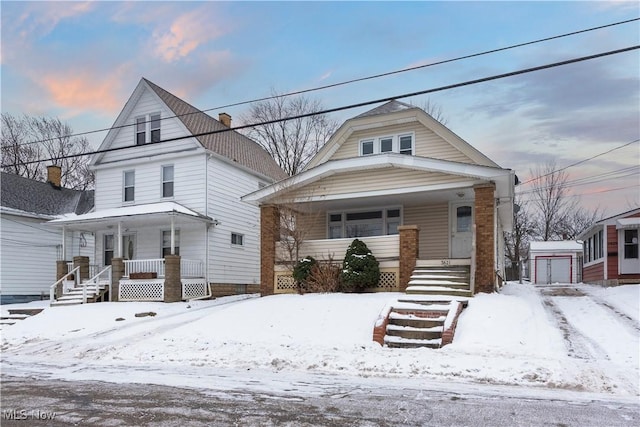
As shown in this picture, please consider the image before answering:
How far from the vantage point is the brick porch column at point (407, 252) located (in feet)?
48.2

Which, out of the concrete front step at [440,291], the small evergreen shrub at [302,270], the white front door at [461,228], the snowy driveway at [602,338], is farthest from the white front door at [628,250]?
the small evergreen shrub at [302,270]

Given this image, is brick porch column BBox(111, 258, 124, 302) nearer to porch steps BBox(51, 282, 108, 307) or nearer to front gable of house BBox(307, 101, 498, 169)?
porch steps BBox(51, 282, 108, 307)

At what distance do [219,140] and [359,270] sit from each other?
35.9 ft

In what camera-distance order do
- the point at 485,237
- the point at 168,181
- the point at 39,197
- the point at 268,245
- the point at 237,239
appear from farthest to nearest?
the point at 39,197 < the point at 237,239 < the point at 168,181 < the point at 268,245 < the point at 485,237

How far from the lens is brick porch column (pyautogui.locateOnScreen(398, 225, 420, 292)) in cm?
1469

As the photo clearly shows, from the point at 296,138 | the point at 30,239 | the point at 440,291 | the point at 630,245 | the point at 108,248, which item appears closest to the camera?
the point at 440,291

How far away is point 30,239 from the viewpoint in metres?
24.2

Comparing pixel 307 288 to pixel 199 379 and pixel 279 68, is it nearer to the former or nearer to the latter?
pixel 279 68

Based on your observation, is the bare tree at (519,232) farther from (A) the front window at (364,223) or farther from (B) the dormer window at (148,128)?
(B) the dormer window at (148,128)

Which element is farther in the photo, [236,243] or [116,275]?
[236,243]

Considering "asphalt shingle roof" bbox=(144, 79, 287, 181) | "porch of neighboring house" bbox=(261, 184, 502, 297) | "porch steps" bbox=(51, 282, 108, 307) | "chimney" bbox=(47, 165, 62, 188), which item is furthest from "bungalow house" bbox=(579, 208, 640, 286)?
"chimney" bbox=(47, 165, 62, 188)

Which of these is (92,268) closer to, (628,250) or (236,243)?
(236,243)

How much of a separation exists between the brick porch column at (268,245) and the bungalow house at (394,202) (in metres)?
0.03

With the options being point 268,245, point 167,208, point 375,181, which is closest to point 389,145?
point 375,181
